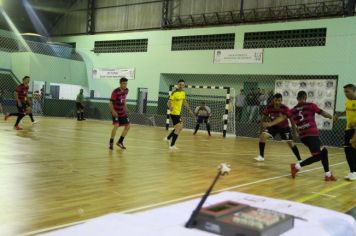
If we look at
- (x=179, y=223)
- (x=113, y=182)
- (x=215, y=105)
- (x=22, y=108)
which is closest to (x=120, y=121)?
(x=113, y=182)

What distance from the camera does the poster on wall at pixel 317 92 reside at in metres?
17.6

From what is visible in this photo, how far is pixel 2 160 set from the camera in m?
6.87

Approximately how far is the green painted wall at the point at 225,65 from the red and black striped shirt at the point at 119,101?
1128cm

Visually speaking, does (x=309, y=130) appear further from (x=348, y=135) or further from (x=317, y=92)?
(x=317, y=92)

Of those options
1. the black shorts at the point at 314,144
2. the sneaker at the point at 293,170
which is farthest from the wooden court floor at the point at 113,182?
the black shorts at the point at 314,144

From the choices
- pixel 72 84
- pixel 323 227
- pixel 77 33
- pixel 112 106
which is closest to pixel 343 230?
pixel 323 227

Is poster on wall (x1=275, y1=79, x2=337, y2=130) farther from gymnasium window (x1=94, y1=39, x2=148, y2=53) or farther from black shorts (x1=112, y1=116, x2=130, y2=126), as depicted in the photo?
black shorts (x1=112, y1=116, x2=130, y2=126)

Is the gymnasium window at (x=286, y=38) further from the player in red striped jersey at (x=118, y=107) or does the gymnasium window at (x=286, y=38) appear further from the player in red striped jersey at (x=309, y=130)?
the player in red striped jersey at (x=309, y=130)

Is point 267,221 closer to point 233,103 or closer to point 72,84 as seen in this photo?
point 233,103

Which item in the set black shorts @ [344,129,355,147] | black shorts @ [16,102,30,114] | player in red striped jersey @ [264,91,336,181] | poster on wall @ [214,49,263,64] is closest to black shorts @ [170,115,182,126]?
player in red striped jersey @ [264,91,336,181]

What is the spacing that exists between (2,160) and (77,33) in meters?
23.5

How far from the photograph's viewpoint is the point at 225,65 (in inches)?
833

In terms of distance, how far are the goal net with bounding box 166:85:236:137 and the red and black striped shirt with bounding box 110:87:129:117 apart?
9.72 metres

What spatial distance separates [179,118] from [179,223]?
9947 mm
